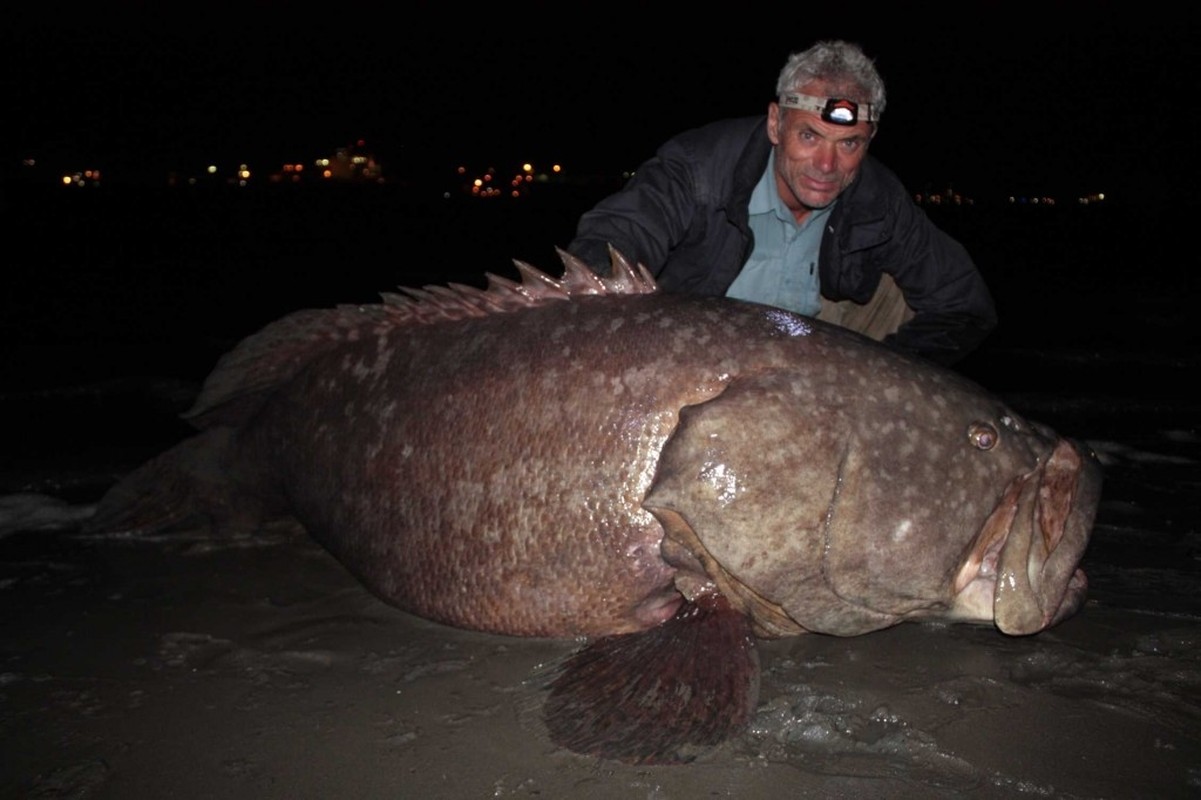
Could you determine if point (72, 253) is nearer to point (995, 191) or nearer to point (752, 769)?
point (752, 769)

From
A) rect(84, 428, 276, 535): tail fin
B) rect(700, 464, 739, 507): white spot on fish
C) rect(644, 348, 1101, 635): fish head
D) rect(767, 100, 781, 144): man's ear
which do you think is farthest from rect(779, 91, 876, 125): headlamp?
rect(84, 428, 276, 535): tail fin

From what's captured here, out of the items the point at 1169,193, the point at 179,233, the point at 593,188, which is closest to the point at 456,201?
the point at 593,188

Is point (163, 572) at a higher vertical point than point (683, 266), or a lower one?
lower

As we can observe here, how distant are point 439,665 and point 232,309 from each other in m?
12.3

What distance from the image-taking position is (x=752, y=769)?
8.58ft

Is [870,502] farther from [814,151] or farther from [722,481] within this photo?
[814,151]

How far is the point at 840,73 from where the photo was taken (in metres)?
4.55

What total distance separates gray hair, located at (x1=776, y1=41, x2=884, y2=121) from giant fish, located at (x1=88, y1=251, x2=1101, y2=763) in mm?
1785

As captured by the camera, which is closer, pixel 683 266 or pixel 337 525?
pixel 337 525

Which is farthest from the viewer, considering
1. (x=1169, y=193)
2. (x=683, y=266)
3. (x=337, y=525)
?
(x=1169, y=193)

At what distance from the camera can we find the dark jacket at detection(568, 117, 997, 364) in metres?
4.74

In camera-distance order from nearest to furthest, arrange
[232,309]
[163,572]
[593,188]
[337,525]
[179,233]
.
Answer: [337,525] → [163,572] → [232,309] → [179,233] → [593,188]

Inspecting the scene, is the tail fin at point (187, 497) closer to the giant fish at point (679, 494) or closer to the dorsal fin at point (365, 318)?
the dorsal fin at point (365, 318)

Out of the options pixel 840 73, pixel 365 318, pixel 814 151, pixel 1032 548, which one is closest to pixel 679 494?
pixel 1032 548
